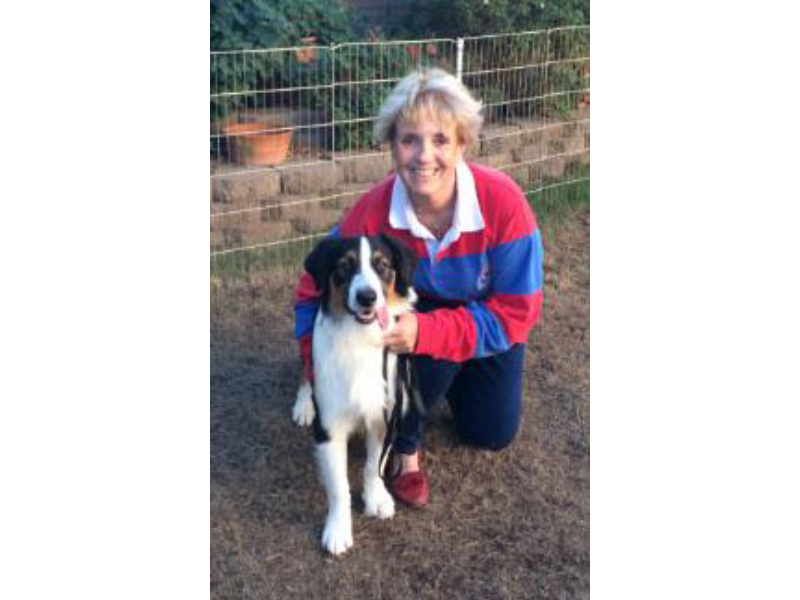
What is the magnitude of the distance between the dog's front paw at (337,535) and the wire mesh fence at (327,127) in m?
2.60

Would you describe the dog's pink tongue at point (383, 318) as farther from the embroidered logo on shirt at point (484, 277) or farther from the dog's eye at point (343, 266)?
the embroidered logo on shirt at point (484, 277)

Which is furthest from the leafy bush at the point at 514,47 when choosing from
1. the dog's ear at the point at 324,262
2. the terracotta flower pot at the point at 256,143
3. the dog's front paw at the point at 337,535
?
the dog's front paw at the point at 337,535

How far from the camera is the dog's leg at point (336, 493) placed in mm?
3018

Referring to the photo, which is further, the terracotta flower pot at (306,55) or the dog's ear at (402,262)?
the terracotta flower pot at (306,55)

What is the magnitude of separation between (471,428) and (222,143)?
3.12 m

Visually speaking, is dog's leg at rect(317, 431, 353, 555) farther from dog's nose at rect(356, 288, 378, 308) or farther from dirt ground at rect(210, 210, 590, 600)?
dog's nose at rect(356, 288, 378, 308)

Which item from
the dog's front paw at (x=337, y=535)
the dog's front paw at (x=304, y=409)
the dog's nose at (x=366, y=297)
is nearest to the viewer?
the dog's nose at (x=366, y=297)

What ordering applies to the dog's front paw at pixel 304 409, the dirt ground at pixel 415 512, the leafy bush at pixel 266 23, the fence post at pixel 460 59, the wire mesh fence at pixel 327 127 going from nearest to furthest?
the dirt ground at pixel 415 512
the dog's front paw at pixel 304 409
the wire mesh fence at pixel 327 127
the leafy bush at pixel 266 23
the fence post at pixel 460 59

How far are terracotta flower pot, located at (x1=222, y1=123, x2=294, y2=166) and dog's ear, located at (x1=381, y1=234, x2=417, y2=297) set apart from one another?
9.42 feet

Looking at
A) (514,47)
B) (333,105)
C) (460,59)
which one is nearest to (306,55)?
(333,105)

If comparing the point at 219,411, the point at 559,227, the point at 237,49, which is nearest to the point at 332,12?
the point at 237,49

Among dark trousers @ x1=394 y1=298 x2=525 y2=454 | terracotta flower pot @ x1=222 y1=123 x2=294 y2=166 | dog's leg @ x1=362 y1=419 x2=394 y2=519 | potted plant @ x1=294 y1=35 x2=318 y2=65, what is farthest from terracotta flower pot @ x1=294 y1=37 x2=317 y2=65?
dog's leg @ x1=362 y1=419 x2=394 y2=519

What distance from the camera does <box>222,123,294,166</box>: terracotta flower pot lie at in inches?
214

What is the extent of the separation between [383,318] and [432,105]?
88 cm
